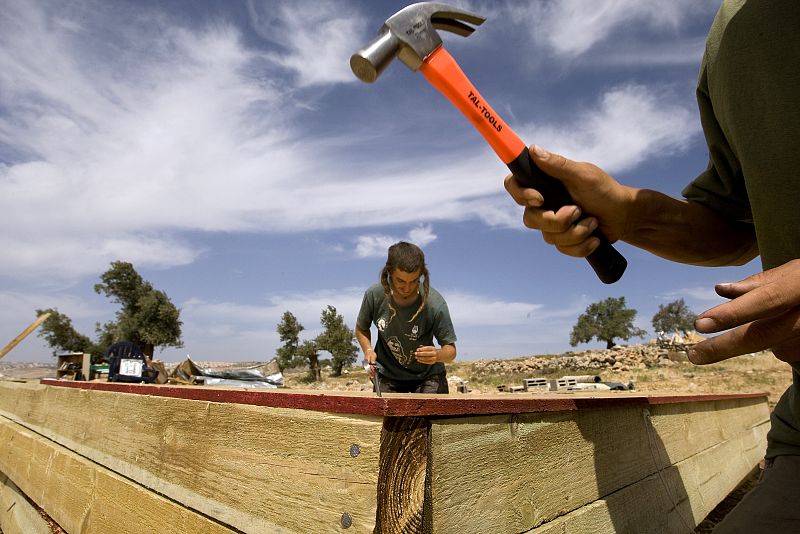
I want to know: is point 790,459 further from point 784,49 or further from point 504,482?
point 784,49

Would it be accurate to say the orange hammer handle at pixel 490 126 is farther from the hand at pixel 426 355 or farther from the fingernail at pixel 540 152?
the hand at pixel 426 355

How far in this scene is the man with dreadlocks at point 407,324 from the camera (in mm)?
4184

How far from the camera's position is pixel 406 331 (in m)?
4.21

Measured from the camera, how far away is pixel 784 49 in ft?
4.54

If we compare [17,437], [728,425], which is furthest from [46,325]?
[728,425]

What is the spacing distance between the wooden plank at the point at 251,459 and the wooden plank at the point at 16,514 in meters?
1.23

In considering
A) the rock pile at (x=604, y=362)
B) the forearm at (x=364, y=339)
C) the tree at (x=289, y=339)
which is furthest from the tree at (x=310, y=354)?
the forearm at (x=364, y=339)

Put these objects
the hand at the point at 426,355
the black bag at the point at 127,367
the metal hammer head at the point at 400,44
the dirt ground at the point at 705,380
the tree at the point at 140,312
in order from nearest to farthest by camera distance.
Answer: the metal hammer head at the point at 400,44 → the hand at the point at 426,355 → the dirt ground at the point at 705,380 → the black bag at the point at 127,367 → the tree at the point at 140,312

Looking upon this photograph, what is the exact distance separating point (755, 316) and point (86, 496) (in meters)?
2.48

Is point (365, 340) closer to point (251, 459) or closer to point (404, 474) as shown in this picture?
point (251, 459)

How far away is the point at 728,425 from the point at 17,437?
4891 millimetres

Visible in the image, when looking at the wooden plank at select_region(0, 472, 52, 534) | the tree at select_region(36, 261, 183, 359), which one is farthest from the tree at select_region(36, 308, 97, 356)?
the wooden plank at select_region(0, 472, 52, 534)

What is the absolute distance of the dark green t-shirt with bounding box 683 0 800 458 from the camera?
53.0 inches

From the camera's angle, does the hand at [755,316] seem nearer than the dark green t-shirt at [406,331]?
Yes
